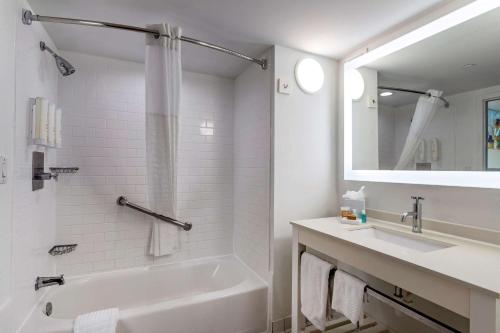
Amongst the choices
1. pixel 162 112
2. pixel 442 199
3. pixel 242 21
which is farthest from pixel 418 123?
pixel 162 112

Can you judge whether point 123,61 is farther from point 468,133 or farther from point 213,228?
point 468,133

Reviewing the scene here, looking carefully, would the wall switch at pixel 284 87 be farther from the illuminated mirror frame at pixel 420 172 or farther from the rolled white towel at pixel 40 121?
the rolled white towel at pixel 40 121

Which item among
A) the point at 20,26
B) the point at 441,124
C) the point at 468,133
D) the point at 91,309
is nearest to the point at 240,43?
the point at 20,26

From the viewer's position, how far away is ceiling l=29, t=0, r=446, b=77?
146 cm

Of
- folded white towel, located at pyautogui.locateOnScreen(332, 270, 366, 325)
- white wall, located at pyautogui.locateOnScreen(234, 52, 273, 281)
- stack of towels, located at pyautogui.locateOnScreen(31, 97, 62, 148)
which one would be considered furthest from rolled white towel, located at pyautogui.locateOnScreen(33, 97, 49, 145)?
folded white towel, located at pyautogui.locateOnScreen(332, 270, 366, 325)

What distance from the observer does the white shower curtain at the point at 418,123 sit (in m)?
1.59

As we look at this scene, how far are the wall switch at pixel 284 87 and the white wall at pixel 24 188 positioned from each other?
1546 millimetres

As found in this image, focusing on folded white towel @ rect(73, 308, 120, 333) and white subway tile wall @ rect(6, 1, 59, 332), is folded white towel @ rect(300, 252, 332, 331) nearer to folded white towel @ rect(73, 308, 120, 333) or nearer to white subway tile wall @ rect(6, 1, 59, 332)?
folded white towel @ rect(73, 308, 120, 333)

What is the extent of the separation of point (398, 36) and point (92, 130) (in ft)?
7.87

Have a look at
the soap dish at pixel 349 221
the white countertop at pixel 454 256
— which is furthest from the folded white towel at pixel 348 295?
the soap dish at pixel 349 221

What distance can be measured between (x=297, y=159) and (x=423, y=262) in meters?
1.12

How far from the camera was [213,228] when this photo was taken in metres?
2.57

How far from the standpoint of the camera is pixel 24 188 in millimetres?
1410

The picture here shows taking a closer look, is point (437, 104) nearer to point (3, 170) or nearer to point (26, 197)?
point (3, 170)
